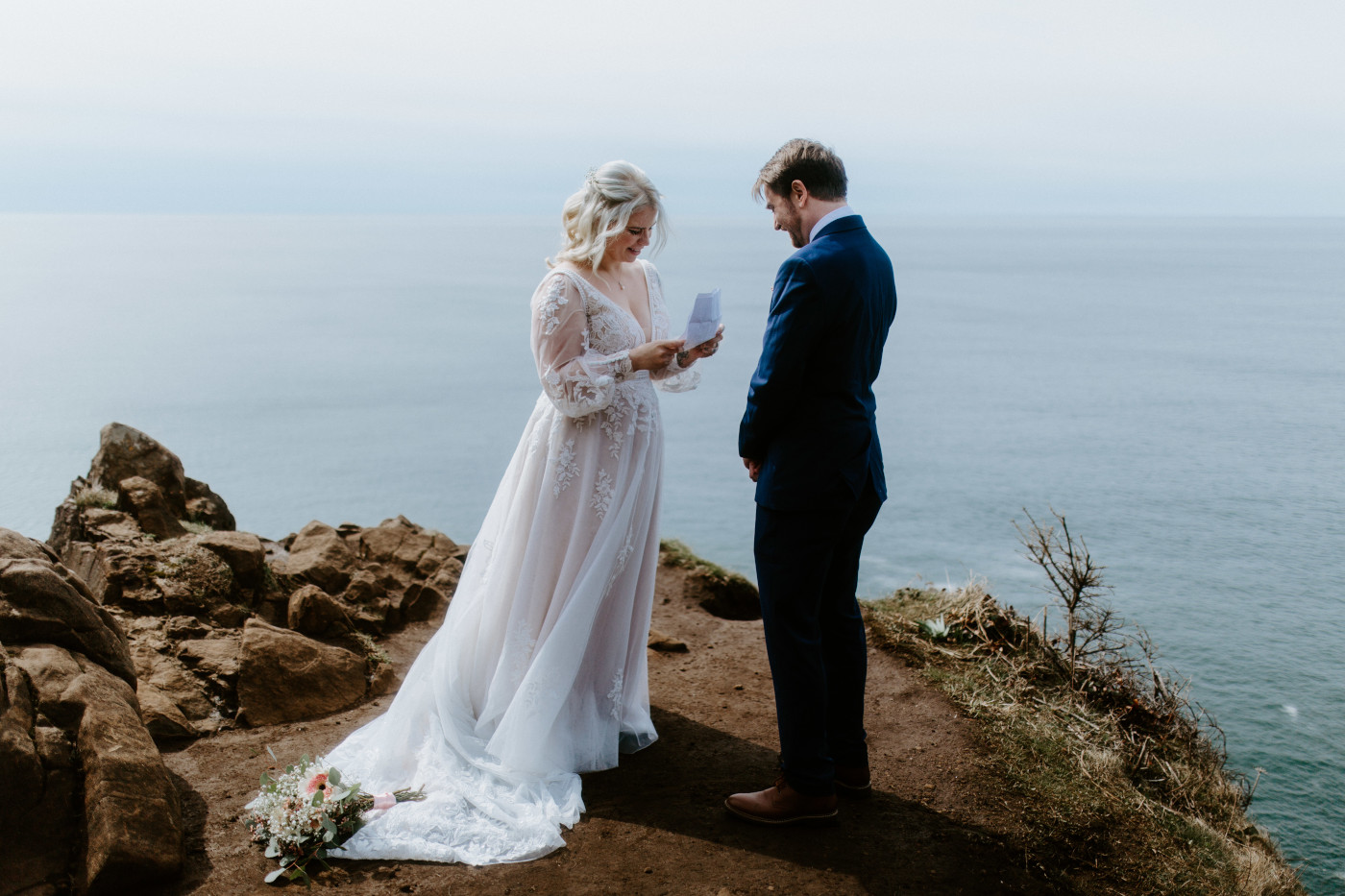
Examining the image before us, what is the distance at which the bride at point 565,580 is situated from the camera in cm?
381

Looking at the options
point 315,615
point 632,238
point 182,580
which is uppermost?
point 632,238

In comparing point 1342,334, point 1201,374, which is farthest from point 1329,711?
point 1342,334

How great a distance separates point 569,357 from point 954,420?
64.8 feet

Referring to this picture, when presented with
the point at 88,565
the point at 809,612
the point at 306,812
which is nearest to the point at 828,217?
the point at 809,612

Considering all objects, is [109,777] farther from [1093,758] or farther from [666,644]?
[1093,758]

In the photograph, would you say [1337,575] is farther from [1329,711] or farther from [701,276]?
[701,276]

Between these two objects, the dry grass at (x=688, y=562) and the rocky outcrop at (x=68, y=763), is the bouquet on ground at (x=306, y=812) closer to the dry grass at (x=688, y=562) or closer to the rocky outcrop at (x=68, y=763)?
the rocky outcrop at (x=68, y=763)

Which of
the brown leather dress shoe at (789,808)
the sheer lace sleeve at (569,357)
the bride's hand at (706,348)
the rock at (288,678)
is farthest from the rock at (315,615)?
the brown leather dress shoe at (789,808)

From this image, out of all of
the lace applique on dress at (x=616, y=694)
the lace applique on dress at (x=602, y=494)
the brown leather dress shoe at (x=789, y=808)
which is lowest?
the brown leather dress shoe at (x=789, y=808)

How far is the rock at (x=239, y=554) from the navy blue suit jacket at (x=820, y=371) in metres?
3.67

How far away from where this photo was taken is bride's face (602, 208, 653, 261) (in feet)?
12.7

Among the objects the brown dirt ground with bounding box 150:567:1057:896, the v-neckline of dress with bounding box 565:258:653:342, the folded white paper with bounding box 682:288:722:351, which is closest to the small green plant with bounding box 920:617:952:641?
the brown dirt ground with bounding box 150:567:1057:896

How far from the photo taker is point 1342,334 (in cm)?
2502

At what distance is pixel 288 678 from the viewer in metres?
4.92
